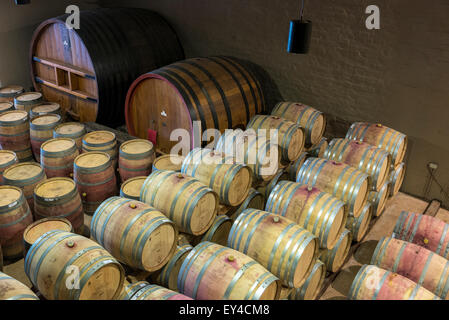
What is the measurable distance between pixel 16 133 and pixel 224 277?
14.2ft

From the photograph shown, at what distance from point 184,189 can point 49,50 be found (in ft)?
14.6

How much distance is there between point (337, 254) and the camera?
4152mm

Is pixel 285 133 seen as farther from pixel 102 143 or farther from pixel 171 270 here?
pixel 102 143

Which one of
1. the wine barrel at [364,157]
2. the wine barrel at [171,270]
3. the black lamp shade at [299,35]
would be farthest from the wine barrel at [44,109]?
the wine barrel at [364,157]

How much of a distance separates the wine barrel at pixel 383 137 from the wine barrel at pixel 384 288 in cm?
219

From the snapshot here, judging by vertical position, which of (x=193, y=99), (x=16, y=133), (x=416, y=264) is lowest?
(x=416, y=264)

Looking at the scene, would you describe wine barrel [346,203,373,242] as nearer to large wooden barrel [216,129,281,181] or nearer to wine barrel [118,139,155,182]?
large wooden barrel [216,129,281,181]

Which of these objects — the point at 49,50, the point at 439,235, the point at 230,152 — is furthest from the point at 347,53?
the point at 49,50

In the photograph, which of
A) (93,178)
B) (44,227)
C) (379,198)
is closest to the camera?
(44,227)

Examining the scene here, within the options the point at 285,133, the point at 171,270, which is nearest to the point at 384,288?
the point at 171,270

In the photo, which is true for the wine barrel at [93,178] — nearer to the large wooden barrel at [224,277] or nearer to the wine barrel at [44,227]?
the wine barrel at [44,227]

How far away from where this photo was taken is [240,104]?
220 inches
